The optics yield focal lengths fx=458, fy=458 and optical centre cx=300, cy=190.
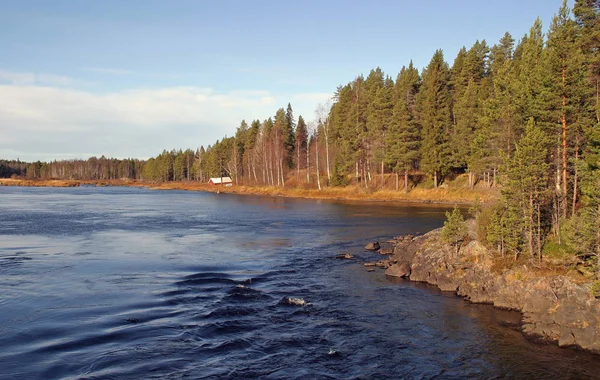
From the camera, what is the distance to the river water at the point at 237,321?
13828 mm

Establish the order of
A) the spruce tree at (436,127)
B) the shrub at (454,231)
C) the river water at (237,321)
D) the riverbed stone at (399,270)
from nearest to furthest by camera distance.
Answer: the river water at (237,321)
the riverbed stone at (399,270)
the shrub at (454,231)
the spruce tree at (436,127)

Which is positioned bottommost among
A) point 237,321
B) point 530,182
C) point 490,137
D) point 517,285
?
point 237,321

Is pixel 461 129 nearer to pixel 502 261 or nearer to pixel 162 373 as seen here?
pixel 502 261

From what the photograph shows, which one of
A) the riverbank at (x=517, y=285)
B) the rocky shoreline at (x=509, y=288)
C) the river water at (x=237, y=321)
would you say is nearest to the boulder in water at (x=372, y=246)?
the river water at (x=237, y=321)

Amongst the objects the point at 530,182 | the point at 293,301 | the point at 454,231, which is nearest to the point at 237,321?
the point at 293,301

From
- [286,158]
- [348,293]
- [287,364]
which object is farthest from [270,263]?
[286,158]

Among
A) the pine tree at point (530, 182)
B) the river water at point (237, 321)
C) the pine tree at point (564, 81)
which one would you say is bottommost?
the river water at point (237, 321)

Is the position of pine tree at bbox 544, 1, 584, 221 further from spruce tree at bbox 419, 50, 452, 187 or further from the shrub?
spruce tree at bbox 419, 50, 452, 187

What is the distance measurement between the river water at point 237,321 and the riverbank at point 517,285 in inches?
29.8

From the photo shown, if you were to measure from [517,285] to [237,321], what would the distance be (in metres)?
12.0

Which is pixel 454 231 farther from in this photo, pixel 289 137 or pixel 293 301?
pixel 289 137

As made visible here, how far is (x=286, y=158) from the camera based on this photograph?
377ft

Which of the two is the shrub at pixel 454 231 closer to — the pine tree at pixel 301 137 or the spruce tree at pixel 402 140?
the spruce tree at pixel 402 140

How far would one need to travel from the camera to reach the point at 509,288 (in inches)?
778
